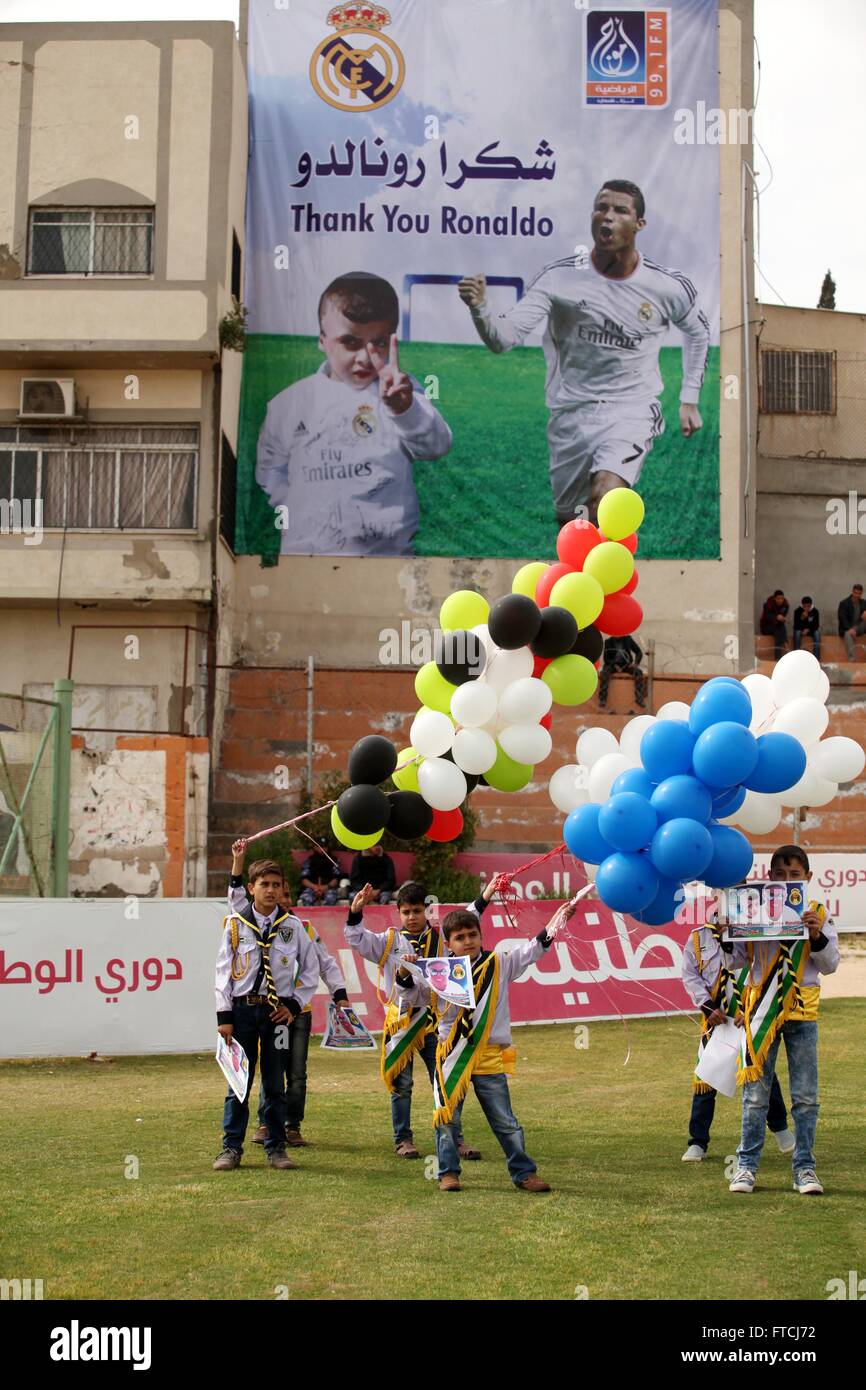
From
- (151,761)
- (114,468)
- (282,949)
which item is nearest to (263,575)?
(114,468)

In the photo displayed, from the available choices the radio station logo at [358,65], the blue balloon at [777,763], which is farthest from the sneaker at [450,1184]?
the radio station logo at [358,65]

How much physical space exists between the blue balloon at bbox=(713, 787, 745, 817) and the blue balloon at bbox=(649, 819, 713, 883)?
381mm

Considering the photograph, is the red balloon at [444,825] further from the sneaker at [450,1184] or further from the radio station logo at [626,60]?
the radio station logo at [626,60]

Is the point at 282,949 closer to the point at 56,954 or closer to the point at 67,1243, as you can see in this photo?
the point at 67,1243

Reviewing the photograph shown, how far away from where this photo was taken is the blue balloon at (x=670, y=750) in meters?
8.65

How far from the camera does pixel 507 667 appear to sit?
33.3 ft

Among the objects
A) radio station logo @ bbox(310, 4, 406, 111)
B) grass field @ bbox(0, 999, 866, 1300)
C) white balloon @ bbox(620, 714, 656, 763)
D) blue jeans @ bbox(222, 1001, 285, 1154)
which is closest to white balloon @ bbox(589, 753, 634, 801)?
white balloon @ bbox(620, 714, 656, 763)

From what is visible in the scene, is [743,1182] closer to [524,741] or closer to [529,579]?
[524,741]

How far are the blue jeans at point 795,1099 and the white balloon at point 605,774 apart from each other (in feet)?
5.59

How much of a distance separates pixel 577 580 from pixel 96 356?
54.5 ft

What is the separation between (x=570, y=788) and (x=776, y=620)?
19.5m

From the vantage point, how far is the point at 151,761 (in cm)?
2188

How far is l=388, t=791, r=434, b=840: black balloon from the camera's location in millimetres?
9992

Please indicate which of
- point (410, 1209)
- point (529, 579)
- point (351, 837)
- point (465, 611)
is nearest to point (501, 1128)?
point (410, 1209)
